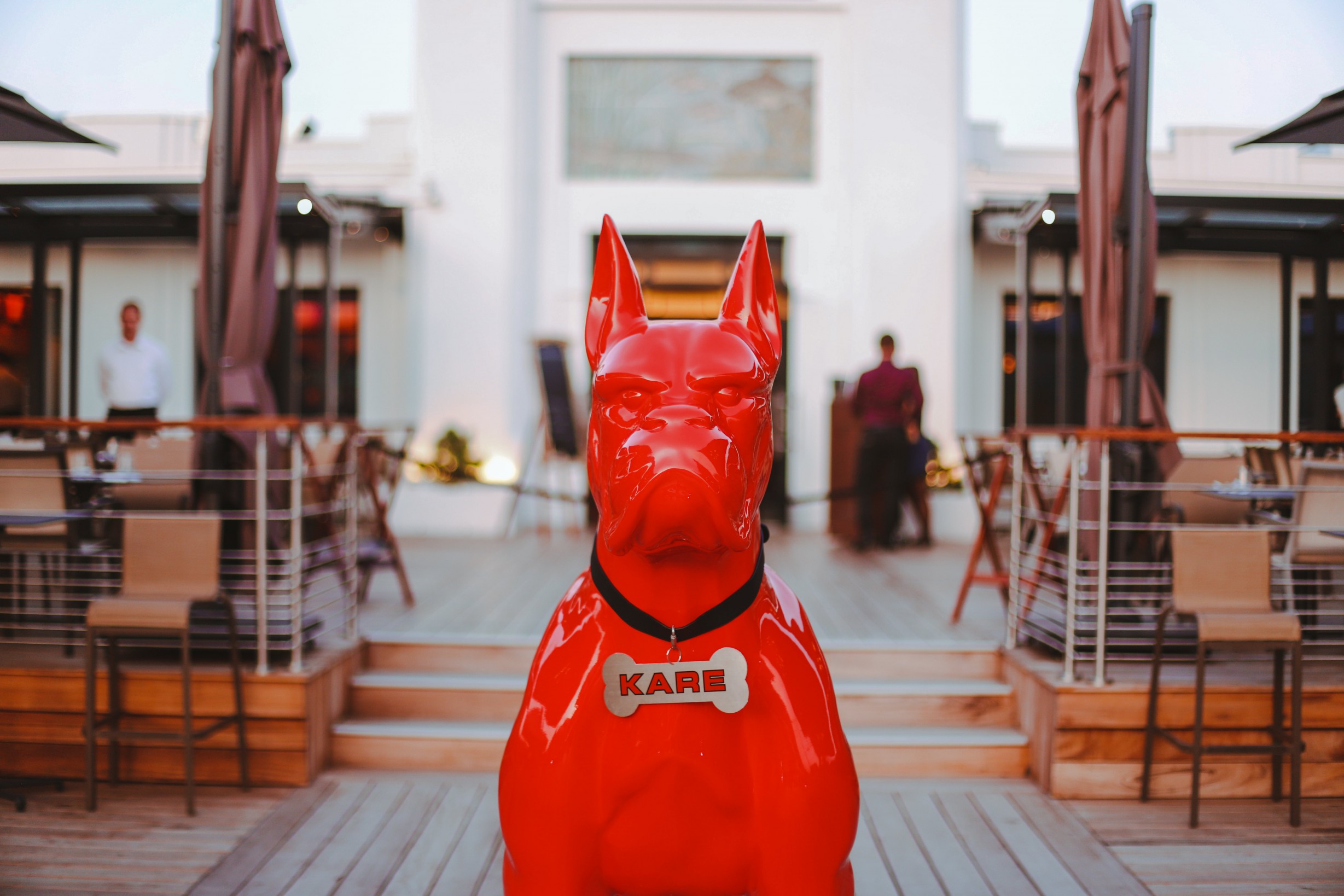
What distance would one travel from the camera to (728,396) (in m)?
1.30

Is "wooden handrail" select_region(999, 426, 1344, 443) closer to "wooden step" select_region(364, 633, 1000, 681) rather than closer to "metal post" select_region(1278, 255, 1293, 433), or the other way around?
"wooden step" select_region(364, 633, 1000, 681)

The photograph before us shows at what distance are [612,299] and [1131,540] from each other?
3.20m

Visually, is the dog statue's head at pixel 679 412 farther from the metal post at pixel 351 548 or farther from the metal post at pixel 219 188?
the metal post at pixel 219 188

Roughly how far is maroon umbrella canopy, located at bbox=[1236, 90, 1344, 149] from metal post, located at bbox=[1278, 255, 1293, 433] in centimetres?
316

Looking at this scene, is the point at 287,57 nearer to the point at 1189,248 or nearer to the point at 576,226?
the point at 576,226

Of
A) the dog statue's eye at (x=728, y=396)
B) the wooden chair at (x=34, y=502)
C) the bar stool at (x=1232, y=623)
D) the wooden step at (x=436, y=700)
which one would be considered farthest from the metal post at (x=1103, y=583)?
the wooden chair at (x=34, y=502)

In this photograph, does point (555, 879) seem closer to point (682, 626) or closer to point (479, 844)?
point (682, 626)

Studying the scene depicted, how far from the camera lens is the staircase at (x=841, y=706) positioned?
3.43 m

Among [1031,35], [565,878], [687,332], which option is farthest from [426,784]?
[1031,35]

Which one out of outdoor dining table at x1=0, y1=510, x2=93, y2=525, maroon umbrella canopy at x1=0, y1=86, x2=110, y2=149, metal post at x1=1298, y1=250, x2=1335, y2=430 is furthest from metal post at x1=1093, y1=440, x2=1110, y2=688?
maroon umbrella canopy at x1=0, y1=86, x2=110, y2=149

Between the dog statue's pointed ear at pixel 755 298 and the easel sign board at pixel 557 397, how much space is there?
19.3ft

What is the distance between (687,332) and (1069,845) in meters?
2.52

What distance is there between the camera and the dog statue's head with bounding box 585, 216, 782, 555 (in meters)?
1.17

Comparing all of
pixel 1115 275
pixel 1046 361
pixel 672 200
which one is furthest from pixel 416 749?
pixel 1046 361
